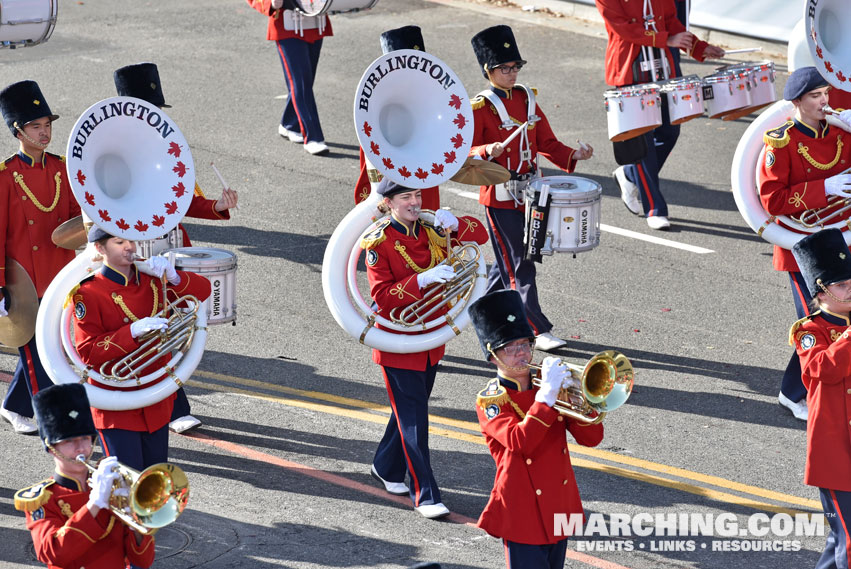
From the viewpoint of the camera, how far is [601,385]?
6094mm

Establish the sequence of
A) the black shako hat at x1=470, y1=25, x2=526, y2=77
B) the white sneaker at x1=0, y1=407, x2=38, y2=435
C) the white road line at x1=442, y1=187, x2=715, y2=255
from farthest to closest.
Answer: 1. the white road line at x1=442, y1=187, x2=715, y2=255
2. the black shako hat at x1=470, y1=25, x2=526, y2=77
3. the white sneaker at x1=0, y1=407, x2=38, y2=435

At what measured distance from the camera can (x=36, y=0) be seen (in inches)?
402

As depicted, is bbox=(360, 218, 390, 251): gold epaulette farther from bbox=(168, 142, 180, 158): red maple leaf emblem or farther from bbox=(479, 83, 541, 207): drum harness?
bbox=(479, 83, 541, 207): drum harness

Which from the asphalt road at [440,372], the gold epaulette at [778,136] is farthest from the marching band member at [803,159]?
the asphalt road at [440,372]

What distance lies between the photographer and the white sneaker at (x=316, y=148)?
14.1 meters

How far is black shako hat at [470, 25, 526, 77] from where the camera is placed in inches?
382

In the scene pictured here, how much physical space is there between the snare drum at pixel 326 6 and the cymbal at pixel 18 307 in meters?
5.50

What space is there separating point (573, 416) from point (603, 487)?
2.34 metres

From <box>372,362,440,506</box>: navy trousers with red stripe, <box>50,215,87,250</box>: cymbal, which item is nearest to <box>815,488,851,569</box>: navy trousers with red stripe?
<box>372,362,440,506</box>: navy trousers with red stripe

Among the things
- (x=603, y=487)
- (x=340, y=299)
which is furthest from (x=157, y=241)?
(x=603, y=487)

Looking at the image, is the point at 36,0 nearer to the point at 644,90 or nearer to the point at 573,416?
the point at 644,90

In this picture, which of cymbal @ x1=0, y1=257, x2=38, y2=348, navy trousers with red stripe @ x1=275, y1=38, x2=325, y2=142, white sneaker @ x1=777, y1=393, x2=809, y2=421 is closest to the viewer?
cymbal @ x1=0, y1=257, x2=38, y2=348

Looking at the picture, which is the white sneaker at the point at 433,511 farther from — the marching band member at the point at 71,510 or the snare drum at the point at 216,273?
the marching band member at the point at 71,510

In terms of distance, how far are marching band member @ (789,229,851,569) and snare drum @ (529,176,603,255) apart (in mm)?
2493
